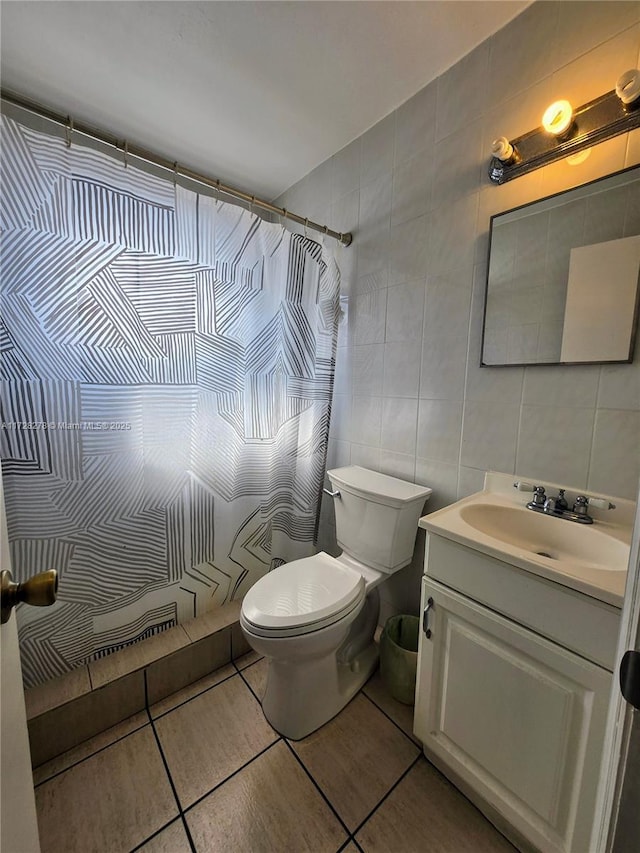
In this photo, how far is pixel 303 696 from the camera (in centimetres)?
121

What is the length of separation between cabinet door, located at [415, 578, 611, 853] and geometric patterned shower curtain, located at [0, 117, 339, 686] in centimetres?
96

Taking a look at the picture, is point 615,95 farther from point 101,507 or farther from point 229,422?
point 101,507

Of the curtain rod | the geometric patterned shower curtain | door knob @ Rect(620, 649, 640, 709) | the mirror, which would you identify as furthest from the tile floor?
the curtain rod

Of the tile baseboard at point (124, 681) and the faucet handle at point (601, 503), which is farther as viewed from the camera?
the tile baseboard at point (124, 681)

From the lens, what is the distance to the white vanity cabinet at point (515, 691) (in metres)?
0.75

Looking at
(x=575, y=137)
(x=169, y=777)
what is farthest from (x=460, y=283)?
(x=169, y=777)

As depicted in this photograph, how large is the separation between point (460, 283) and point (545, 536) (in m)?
0.93

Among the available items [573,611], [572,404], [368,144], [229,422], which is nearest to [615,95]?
[572,404]

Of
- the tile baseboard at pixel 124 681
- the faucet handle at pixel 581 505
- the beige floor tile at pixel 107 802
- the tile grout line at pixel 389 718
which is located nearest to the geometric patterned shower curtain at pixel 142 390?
the tile baseboard at pixel 124 681

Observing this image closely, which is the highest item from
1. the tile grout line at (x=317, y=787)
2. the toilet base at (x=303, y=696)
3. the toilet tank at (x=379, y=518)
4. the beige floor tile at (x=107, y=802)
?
the toilet tank at (x=379, y=518)

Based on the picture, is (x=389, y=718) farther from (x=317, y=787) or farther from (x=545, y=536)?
(x=545, y=536)

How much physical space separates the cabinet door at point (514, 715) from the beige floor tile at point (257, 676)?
64 centimetres

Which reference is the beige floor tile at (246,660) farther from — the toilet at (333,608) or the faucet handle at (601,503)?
the faucet handle at (601,503)

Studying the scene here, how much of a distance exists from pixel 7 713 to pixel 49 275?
112 cm
